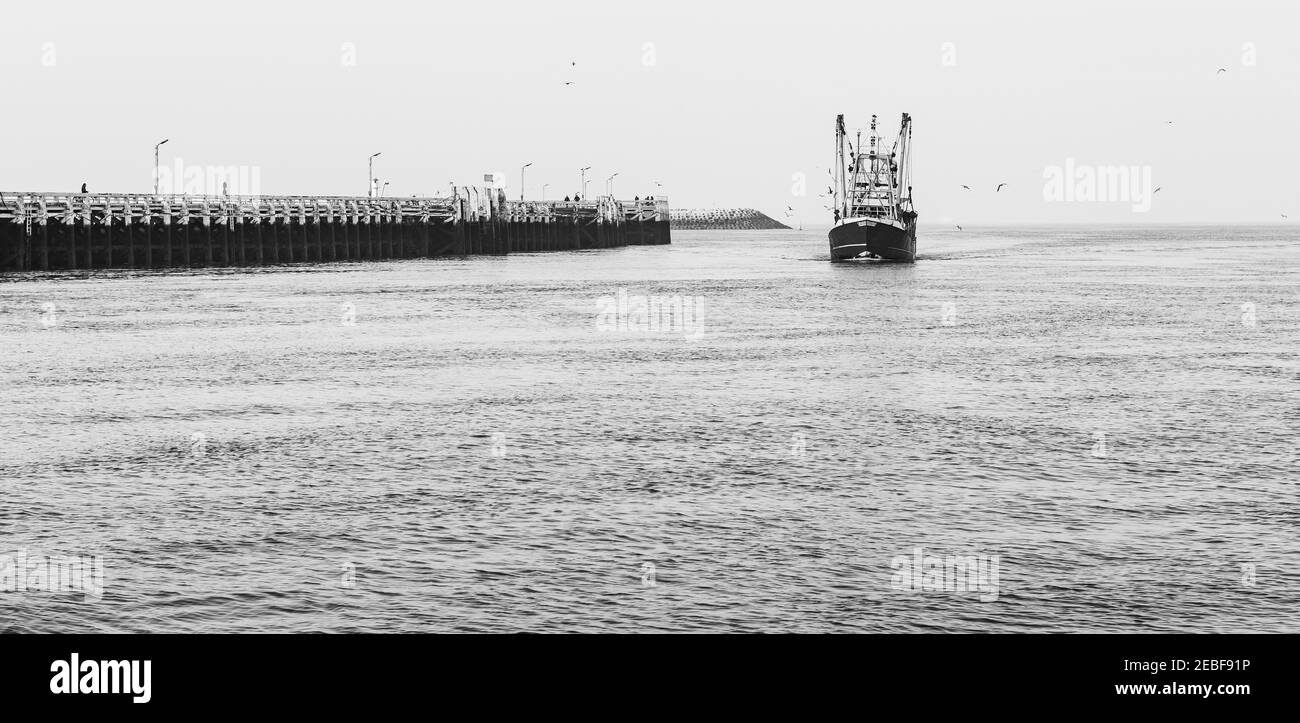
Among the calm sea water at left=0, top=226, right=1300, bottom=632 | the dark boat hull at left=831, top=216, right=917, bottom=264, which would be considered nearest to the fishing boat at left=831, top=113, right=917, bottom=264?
the dark boat hull at left=831, top=216, right=917, bottom=264

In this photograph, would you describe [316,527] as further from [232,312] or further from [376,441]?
[232,312]

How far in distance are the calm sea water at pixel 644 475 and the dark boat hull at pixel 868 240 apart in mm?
55189

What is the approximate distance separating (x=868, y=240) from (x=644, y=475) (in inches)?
3394

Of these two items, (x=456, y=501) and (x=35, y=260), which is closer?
(x=456, y=501)

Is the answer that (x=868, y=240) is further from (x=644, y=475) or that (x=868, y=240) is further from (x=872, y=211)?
(x=644, y=475)

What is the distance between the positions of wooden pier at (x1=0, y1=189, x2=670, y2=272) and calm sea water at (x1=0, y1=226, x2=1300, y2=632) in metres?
39.3

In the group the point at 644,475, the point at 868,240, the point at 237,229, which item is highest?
the point at 237,229

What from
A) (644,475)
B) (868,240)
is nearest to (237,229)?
(868,240)

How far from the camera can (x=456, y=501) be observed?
70.5 feet

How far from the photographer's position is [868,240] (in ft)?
354

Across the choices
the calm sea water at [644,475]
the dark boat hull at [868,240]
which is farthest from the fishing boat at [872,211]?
the calm sea water at [644,475]

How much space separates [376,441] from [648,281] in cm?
6664

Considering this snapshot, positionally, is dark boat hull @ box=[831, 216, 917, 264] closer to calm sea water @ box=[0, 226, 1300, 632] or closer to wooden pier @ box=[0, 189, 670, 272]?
wooden pier @ box=[0, 189, 670, 272]

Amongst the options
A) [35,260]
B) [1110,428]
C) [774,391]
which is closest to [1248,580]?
[1110,428]
